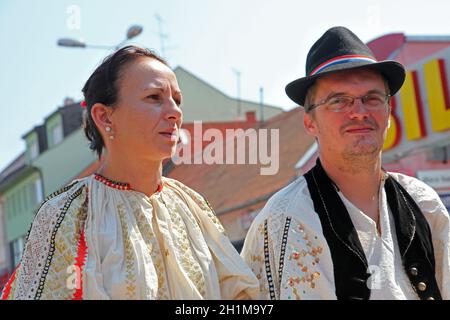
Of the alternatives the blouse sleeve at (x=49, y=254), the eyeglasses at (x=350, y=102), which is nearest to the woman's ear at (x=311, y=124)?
the eyeglasses at (x=350, y=102)

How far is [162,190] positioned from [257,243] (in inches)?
18.0

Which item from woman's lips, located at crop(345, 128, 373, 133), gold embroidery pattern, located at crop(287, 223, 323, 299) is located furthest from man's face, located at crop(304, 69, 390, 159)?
gold embroidery pattern, located at crop(287, 223, 323, 299)

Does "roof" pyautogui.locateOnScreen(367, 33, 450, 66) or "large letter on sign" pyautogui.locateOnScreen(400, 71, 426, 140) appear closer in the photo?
"large letter on sign" pyautogui.locateOnScreen(400, 71, 426, 140)

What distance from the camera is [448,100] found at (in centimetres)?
1397

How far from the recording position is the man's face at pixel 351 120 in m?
3.24

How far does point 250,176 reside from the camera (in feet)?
63.7

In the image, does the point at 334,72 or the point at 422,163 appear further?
the point at 422,163

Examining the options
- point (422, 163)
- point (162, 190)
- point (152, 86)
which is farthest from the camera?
point (422, 163)

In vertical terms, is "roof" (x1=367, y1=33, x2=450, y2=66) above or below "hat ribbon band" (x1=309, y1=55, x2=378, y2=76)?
above

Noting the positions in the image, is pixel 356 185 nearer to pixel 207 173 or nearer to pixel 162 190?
pixel 162 190

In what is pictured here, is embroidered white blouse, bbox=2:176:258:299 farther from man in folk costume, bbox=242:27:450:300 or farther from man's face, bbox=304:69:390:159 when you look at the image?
man's face, bbox=304:69:390:159

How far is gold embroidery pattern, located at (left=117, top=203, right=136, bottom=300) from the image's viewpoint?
2.91 m
